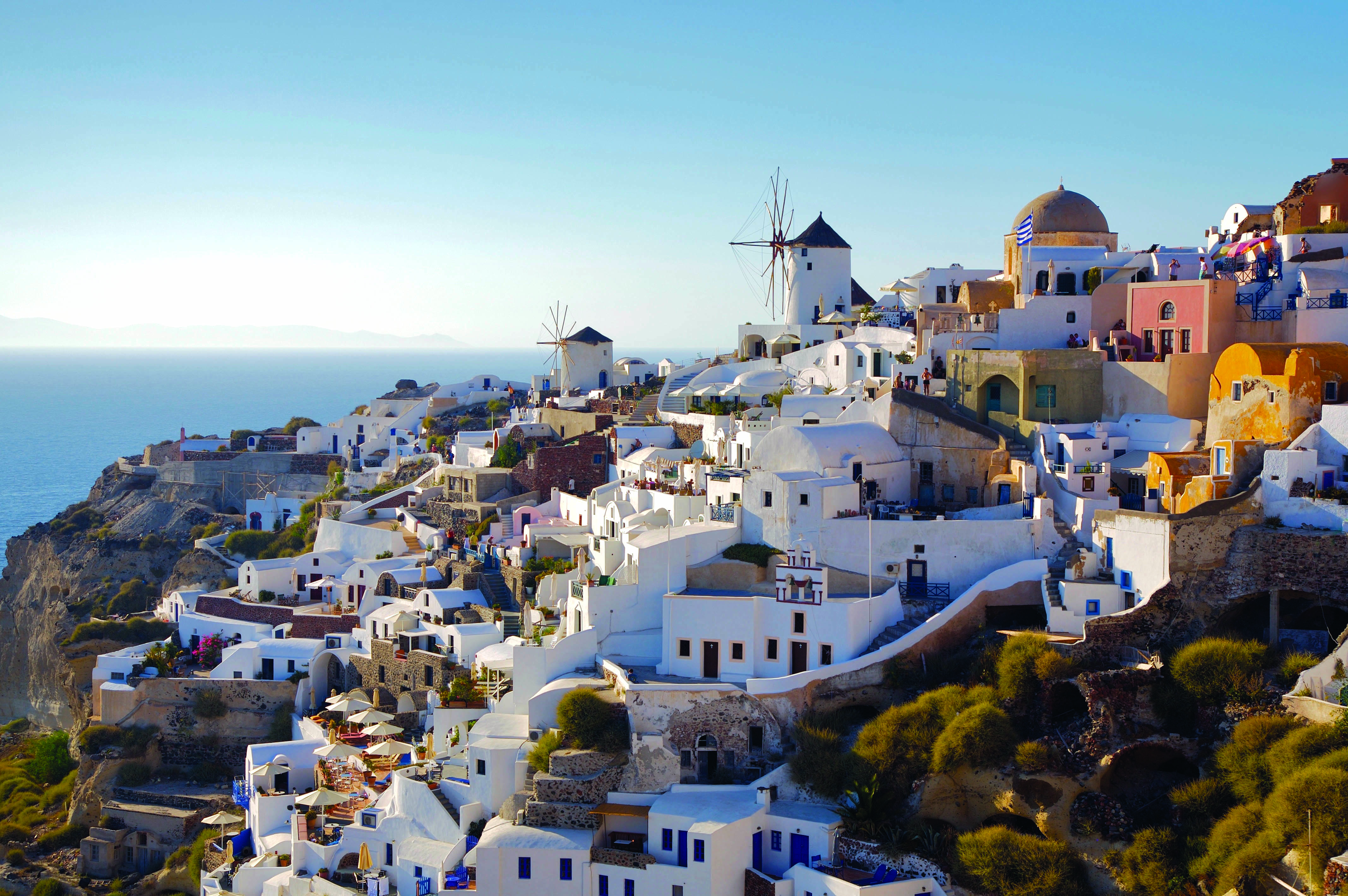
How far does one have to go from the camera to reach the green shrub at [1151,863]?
21.2 metres

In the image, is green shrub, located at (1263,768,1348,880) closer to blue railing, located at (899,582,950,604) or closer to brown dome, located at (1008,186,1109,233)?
blue railing, located at (899,582,950,604)

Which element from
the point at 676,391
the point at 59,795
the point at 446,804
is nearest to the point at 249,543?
the point at 59,795

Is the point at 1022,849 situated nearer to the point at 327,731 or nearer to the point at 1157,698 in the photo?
the point at 1157,698

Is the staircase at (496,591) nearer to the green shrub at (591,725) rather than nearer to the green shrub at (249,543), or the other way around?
the green shrub at (591,725)

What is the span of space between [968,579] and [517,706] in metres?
10.3

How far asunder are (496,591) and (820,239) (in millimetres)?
20559

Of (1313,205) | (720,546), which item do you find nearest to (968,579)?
(720,546)

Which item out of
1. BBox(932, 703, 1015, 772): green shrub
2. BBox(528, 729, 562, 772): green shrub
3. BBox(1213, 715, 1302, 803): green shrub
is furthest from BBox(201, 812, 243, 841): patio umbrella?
BBox(1213, 715, 1302, 803): green shrub

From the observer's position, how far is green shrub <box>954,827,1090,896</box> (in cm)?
2183

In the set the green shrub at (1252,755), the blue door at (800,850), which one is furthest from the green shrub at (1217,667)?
the blue door at (800,850)

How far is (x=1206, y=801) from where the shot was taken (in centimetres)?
2186

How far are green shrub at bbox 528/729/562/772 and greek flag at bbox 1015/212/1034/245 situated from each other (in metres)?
20.6

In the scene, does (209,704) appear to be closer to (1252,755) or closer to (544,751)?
(544,751)

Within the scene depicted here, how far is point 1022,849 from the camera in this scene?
2212cm
